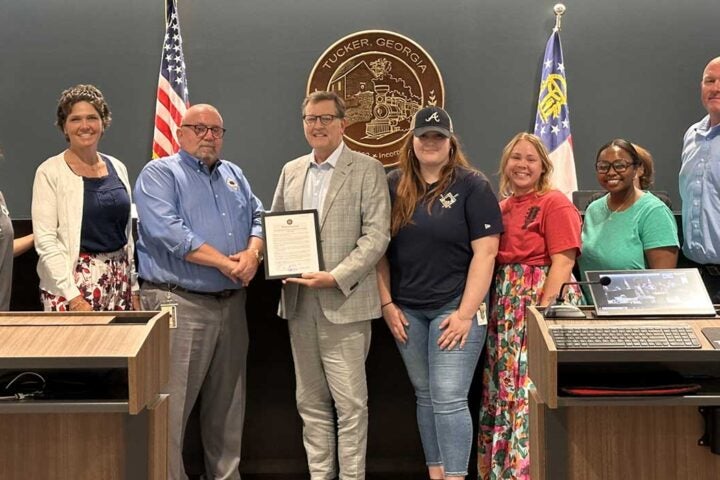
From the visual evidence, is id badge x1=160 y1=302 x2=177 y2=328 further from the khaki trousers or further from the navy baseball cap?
the navy baseball cap

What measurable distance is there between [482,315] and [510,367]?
23cm

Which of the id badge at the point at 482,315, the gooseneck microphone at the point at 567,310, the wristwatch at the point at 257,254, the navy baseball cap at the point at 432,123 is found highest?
the navy baseball cap at the point at 432,123

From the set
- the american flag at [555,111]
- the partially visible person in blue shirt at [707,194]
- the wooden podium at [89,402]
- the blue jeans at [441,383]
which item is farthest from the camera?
the american flag at [555,111]

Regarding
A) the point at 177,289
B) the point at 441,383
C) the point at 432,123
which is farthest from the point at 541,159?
the point at 177,289

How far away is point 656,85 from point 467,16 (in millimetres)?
1441

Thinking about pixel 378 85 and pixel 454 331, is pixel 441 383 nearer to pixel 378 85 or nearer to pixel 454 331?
pixel 454 331

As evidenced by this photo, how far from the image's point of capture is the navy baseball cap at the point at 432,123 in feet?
10.2

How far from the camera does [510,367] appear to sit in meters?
3.13

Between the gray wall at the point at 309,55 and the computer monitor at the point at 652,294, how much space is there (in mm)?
3237

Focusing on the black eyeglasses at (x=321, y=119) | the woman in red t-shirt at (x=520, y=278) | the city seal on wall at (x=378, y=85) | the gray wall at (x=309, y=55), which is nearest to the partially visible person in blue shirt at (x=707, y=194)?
the woman in red t-shirt at (x=520, y=278)

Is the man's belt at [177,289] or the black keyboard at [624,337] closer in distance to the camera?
the black keyboard at [624,337]

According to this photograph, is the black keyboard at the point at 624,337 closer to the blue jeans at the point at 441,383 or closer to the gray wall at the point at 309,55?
the blue jeans at the point at 441,383

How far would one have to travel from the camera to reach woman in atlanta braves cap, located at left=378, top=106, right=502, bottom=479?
10.1ft

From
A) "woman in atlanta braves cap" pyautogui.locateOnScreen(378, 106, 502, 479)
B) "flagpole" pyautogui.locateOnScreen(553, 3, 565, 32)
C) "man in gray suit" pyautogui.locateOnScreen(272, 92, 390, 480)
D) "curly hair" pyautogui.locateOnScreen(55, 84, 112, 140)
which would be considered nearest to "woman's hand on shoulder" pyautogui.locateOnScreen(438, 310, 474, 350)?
"woman in atlanta braves cap" pyautogui.locateOnScreen(378, 106, 502, 479)
